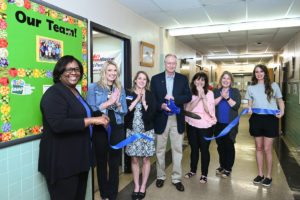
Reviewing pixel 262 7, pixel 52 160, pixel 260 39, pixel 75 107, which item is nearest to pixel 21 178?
pixel 52 160

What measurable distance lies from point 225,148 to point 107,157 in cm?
191

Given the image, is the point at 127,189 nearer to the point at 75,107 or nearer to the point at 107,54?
the point at 75,107

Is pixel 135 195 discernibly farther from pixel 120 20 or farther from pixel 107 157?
pixel 120 20

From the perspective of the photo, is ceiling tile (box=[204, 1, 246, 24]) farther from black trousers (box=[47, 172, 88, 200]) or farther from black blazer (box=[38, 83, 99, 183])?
black trousers (box=[47, 172, 88, 200])

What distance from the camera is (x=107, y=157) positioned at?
2697 millimetres

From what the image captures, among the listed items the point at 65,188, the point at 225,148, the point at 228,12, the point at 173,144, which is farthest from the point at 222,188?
the point at 228,12

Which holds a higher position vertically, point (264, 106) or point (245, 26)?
point (245, 26)

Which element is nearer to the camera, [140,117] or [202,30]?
[140,117]

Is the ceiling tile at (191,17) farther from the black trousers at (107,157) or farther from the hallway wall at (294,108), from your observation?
the hallway wall at (294,108)

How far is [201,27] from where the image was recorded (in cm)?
511

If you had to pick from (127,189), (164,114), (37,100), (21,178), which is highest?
(37,100)

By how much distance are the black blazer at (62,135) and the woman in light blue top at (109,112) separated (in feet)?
1.86

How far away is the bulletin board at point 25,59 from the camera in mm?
1811

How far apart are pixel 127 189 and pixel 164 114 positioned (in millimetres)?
1152
